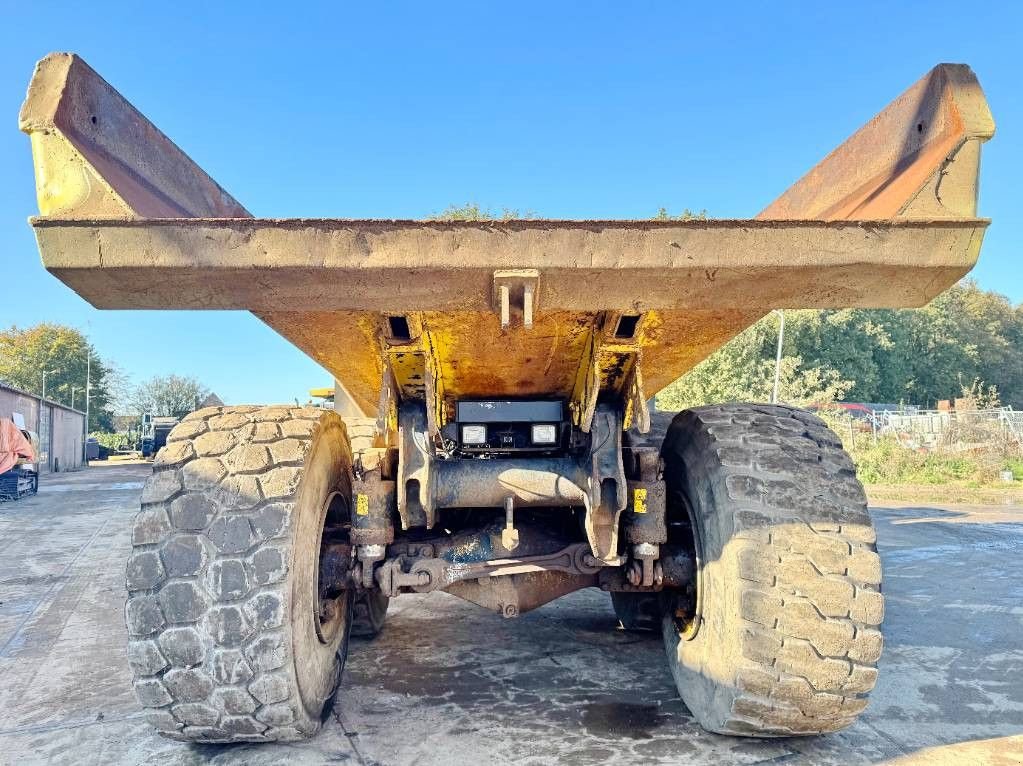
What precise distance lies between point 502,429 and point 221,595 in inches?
63.0

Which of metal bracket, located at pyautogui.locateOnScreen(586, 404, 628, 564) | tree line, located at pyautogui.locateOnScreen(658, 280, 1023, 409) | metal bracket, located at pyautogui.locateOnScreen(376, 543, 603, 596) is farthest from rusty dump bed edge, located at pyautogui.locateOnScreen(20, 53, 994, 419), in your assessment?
tree line, located at pyautogui.locateOnScreen(658, 280, 1023, 409)

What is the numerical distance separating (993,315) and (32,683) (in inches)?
2365

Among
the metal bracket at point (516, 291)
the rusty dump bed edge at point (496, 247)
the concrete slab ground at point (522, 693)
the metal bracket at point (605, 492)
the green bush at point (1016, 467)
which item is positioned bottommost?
the concrete slab ground at point (522, 693)

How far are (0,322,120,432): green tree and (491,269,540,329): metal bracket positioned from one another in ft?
199

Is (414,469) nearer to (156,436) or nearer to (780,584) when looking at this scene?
(780,584)

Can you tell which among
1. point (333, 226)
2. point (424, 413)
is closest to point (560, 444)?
point (424, 413)

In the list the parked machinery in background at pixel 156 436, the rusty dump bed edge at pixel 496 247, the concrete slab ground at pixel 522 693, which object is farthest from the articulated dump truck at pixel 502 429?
the parked machinery in background at pixel 156 436

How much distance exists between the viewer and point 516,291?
87.9 inches

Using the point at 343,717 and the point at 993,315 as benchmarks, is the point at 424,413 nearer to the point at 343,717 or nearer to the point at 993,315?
the point at 343,717

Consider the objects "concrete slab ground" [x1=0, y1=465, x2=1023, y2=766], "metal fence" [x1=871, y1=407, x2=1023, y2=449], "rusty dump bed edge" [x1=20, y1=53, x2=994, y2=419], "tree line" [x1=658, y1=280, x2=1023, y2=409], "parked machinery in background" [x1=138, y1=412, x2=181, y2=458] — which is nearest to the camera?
"rusty dump bed edge" [x1=20, y1=53, x2=994, y2=419]

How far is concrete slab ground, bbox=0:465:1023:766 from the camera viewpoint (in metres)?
2.82

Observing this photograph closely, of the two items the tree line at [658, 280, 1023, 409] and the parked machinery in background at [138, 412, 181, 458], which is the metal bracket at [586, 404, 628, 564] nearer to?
the tree line at [658, 280, 1023, 409]

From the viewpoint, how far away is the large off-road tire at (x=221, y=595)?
244 cm

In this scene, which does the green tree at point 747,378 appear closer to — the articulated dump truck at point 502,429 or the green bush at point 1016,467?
the green bush at point 1016,467
